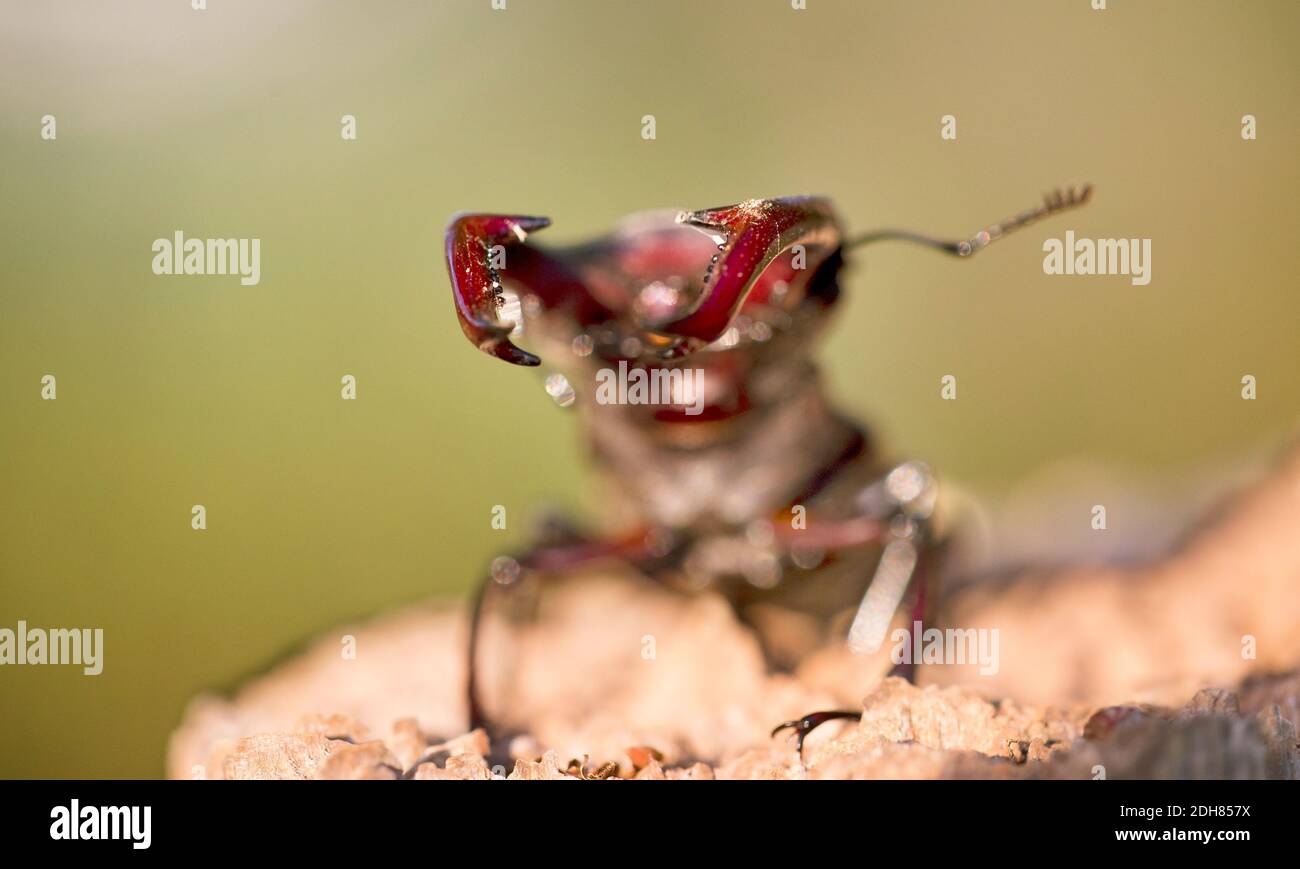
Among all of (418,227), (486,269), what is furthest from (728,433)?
(418,227)

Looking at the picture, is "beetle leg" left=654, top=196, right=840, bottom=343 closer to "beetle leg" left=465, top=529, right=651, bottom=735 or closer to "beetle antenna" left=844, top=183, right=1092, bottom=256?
"beetle antenna" left=844, top=183, right=1092, bottom=256

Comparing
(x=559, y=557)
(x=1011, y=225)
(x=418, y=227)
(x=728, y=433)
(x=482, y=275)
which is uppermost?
(x=418, y=227)

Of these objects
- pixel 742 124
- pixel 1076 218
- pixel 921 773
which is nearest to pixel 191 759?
pixel 921 773

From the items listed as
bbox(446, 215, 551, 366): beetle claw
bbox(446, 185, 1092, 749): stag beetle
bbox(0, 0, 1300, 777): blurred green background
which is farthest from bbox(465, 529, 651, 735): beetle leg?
bbox(446, 215, 551, 366): beetle claw

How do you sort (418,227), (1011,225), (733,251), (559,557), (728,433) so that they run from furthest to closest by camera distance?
(418,227) < (559,557) < (728,433) < (1011,225) < (733,251)

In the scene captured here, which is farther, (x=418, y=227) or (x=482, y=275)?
(x=418, y=227)

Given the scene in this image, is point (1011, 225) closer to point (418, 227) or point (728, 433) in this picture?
point (728, 433)
